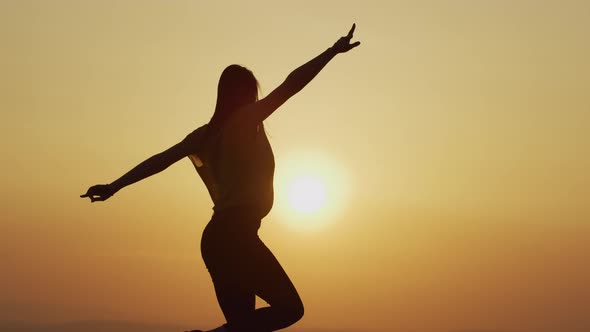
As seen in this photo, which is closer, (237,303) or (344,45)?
(344,45)

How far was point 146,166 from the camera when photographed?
16359mm

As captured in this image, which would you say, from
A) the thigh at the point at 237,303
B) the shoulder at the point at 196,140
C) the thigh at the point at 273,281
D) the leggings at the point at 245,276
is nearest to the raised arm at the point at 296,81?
the shoulder at the point at 196,140

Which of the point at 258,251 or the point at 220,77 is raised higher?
the point at 220,77

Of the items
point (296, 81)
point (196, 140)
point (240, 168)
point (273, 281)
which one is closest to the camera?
point (296, 81)

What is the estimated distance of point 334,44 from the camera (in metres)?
16.0

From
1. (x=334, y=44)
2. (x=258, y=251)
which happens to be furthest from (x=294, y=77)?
(x=258, y=251)

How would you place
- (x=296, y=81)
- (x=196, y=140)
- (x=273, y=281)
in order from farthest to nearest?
(x=196, y=140) < (x=273, y=281) < (x=296, y=81)

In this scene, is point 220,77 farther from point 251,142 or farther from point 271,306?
point 271,306

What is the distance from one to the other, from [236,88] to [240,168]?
646 mm

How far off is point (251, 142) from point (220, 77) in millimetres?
595

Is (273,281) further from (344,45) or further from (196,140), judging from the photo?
(344,45)

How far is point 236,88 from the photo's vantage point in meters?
16.3

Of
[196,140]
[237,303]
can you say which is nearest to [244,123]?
[196,140]

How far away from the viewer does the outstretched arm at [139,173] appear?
16312 mm
